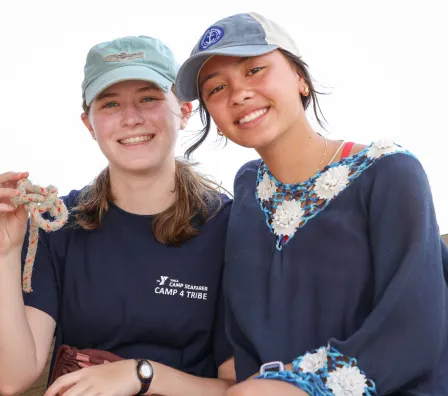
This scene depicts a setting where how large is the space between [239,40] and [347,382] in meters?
0.72

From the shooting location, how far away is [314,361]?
1189 millimetres

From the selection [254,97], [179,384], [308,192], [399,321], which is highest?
[254,97]

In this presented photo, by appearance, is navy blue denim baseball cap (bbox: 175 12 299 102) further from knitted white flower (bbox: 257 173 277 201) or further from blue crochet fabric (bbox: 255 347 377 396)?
blue crochet fabric (bbox: 255 347 377 396)

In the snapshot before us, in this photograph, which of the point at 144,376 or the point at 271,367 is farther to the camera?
the point at 144,376

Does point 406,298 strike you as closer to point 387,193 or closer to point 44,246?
point 387,193

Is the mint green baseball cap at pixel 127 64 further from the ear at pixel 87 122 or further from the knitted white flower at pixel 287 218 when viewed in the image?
the knitted white flower at pixel 287 218

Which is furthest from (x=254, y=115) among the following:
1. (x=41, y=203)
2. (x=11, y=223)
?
(x=11, y=223)

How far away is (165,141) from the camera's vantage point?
159cm

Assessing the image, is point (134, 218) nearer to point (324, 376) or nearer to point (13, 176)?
point (13, 176)

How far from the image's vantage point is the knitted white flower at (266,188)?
55.8 inches

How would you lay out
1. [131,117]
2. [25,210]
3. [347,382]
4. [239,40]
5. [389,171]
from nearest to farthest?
1. [347,382]
2. [389,171]
3. [239,40]
4. [25,210]
5. [131,117]

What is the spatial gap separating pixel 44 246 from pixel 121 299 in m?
0.25

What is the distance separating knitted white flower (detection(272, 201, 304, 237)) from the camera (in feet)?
4.35

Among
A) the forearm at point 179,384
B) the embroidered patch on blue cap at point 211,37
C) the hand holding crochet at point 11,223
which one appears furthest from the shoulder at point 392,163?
the hand holding crochet at point 11,223
